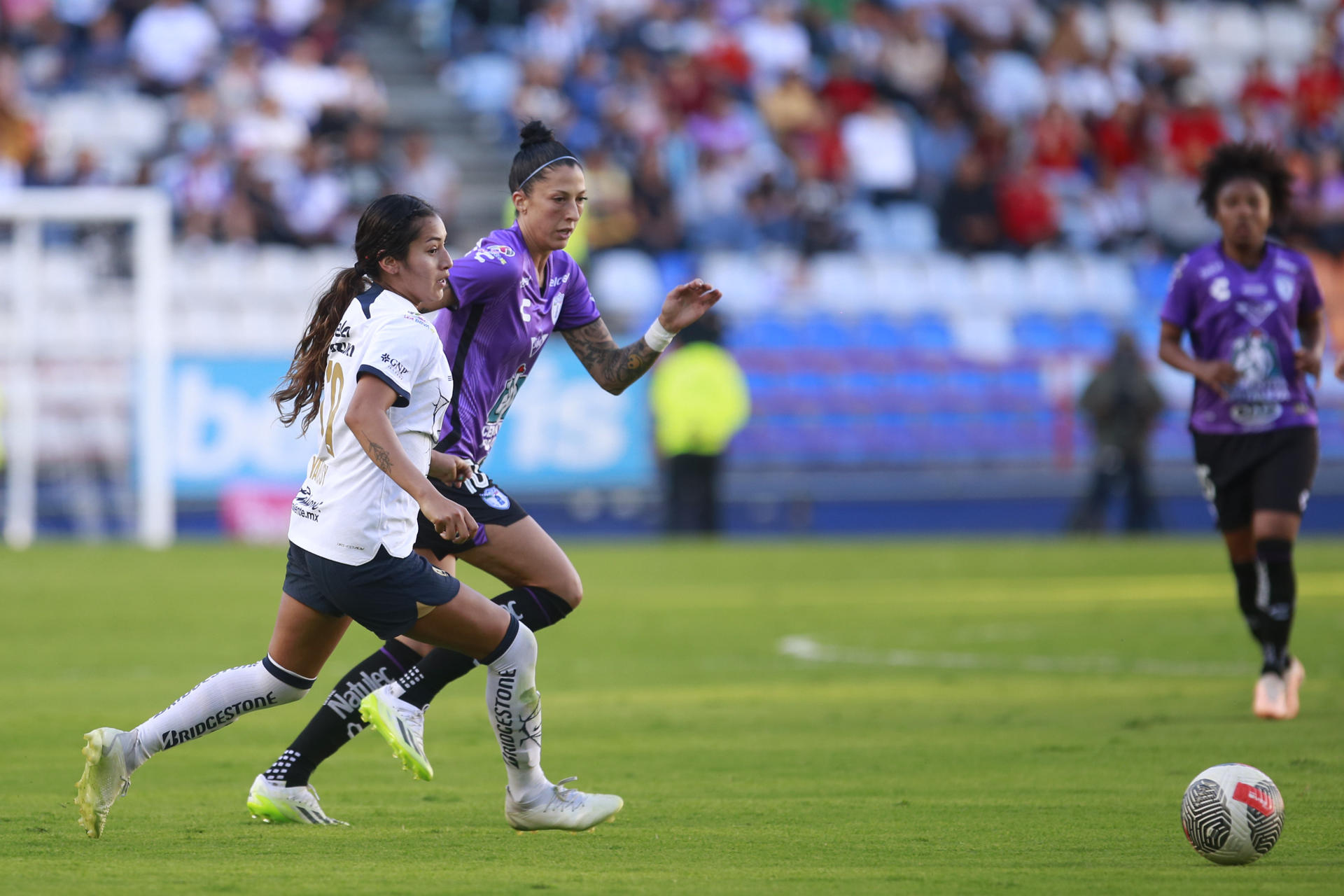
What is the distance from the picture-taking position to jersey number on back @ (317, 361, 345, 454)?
562 centimetres

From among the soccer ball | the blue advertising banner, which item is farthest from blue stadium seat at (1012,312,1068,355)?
the soccer ball

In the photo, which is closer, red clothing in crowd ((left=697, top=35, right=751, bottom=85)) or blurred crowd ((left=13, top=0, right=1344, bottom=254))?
blurred crowd ((left=13, top=0, right=1344, bottom=254))

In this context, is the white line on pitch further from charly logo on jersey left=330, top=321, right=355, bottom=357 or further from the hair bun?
charly logo on jersey left=330, top=321, right=355, bottom=357

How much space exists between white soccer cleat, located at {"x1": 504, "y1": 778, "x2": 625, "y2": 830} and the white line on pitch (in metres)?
5.32

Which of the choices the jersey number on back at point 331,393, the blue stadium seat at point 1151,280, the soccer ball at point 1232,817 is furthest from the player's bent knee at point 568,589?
the blue stadium seat at point 1151,280

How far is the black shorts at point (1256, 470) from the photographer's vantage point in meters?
9.02

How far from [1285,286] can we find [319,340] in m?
5.45

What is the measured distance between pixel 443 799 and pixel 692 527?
16.0 meters

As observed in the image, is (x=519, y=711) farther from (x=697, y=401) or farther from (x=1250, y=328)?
(x=697, y=401)

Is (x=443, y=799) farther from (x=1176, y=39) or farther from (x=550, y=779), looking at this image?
(x=1176, y=39)

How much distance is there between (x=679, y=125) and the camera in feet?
85.4

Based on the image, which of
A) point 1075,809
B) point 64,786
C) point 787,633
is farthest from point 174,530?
point 1075,809

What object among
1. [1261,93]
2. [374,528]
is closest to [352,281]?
[374,528]

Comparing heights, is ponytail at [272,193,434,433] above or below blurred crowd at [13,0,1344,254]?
below
